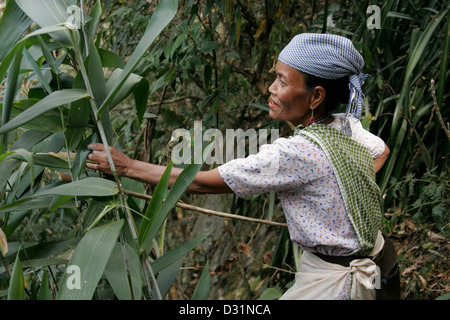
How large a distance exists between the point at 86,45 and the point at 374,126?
6.13ft

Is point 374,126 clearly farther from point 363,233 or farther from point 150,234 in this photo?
point 150,234

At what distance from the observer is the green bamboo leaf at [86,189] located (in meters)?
1.18

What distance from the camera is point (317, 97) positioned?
1546 mm

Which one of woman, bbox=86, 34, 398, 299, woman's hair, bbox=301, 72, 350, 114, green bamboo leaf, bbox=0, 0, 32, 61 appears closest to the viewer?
green bamboo leaf, bbox=0, 0, 32, 61

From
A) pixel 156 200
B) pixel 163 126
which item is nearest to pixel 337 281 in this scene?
pixel 156 200

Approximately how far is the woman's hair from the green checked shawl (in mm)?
133

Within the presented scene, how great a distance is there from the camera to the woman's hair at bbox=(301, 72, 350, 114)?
1.52m

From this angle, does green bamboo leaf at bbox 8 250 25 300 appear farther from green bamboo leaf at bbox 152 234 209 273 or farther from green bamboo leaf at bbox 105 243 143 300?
green bamboo leaf at bbox 152 234 209 273

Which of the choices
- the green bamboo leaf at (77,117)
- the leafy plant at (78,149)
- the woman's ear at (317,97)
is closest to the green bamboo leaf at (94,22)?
the leafy plant at (78,149)

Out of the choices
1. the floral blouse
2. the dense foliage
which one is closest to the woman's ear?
the floral blouse

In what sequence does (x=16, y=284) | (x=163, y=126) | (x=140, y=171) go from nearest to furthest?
1. (x=16, y=284)
2. (x=140, y=171)
3. (x=163, y=126)

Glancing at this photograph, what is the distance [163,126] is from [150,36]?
2.26 m
